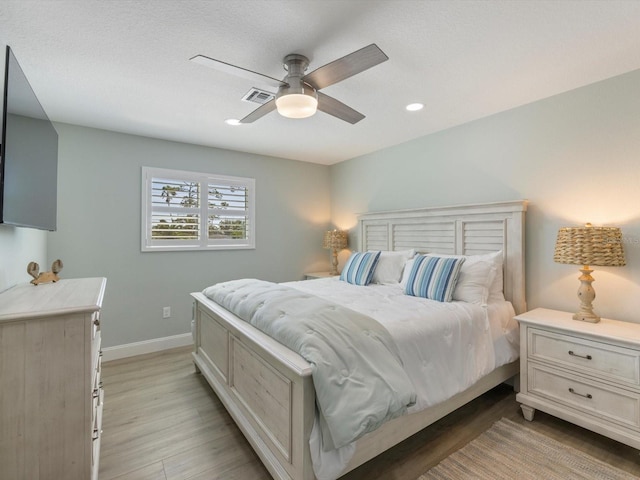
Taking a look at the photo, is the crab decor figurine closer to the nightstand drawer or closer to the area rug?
the area rug

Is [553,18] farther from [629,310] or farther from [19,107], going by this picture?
[19,107]

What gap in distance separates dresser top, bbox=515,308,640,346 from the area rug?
72cm

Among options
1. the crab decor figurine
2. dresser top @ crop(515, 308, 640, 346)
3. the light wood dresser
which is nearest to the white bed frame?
dresser top @ crop(515, 308, 640, 346)

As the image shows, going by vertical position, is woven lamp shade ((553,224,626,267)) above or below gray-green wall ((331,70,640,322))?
below

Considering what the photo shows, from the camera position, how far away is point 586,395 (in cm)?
199

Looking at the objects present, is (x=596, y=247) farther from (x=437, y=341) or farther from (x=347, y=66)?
(x=347, y=66)

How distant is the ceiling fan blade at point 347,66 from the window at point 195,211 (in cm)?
245

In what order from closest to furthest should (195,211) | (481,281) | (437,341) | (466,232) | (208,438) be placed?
(437,341) < (208,438) < (481,281) < (466,232) < (195,211)

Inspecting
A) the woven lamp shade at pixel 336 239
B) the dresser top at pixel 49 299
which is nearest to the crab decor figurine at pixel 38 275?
the dresser top at pixel 49 299

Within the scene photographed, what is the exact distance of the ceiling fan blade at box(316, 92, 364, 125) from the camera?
1979 millimetres

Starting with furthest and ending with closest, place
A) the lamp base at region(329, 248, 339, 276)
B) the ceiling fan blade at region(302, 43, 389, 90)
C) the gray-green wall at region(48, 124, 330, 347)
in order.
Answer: the lamp base at region(329, 248, 339, 276)
the gray-green wall at region(48, 124, 330, 347)
the ceiling fan blade at region(302, 43, 389, 90)

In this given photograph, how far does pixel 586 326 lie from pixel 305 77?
2416 mm

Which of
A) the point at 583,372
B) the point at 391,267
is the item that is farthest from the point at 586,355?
the point at 391,267

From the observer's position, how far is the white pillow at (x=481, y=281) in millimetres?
2443
